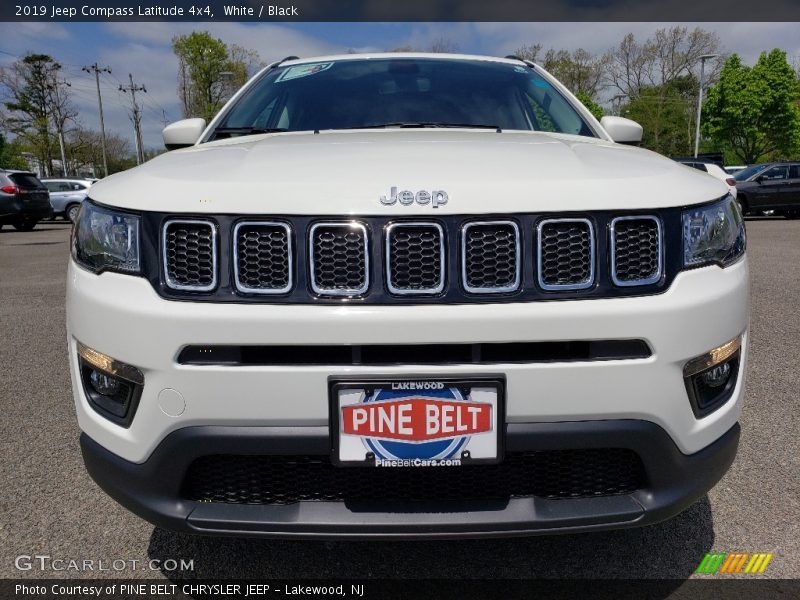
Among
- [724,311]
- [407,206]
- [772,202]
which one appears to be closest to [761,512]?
[724,311]

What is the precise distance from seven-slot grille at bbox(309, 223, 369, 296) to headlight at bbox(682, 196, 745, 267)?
77 cm

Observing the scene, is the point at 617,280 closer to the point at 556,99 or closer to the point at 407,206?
the point at 407,206

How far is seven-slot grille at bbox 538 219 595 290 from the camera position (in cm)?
147

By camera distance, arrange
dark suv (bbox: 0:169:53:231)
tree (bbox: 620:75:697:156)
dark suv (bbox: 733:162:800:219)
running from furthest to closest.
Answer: tree (bbox: 620:75:697:156), dark suv (bbox: 733:162:800:219), dark suv (bbox: 0:169:53:231)

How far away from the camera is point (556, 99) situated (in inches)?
112

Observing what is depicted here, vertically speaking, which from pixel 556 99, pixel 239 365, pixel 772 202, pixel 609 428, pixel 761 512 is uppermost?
pixel 556 99

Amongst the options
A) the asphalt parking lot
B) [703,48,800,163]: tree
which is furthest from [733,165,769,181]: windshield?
[703,48,800,163]: tree

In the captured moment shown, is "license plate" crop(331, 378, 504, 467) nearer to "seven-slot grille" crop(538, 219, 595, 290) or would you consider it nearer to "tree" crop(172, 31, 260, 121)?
"seven-slot grille" crop(538, 219, 595, 290)

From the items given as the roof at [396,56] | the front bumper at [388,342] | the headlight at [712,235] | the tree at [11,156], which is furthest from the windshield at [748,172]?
the tree at [11,156]

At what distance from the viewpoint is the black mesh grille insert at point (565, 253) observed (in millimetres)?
1472

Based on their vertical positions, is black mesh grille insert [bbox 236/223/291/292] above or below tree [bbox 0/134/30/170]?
above

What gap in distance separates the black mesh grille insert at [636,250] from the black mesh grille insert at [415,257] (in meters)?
0.41

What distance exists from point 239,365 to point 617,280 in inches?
34.5

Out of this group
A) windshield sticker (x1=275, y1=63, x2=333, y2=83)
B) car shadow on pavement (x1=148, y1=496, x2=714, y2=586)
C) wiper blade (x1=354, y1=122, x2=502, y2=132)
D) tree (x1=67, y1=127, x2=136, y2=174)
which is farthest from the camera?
tree (x1=67, y1=127, x2=136, y2=174)
